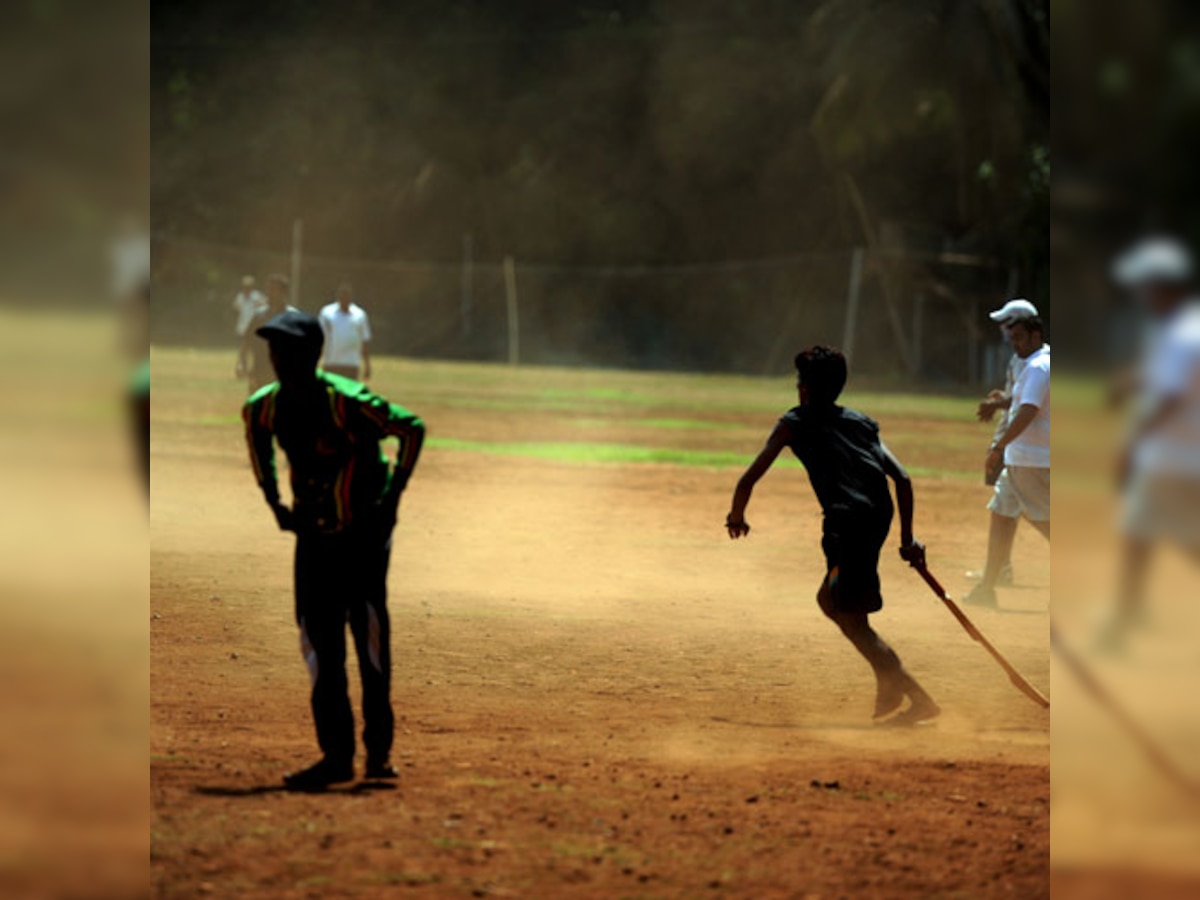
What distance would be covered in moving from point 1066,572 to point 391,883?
305cm

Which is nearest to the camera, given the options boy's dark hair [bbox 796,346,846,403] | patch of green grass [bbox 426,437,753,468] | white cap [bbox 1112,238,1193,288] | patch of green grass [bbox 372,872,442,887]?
white cap [bbox 1112,238,1193,288]

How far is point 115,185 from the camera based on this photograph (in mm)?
2699

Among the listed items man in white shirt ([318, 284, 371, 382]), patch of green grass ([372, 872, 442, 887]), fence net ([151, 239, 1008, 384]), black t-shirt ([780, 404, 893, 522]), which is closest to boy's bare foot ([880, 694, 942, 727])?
black t-shirt ([780, 404, 893, 522])

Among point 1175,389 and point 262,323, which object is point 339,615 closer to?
point 1175,389

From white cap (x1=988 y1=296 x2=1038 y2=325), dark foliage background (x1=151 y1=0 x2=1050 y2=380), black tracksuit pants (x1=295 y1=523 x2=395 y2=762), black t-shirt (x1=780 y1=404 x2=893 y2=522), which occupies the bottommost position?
black tracksuit pants (x1=295 y1=523 x2=395 y2=762)

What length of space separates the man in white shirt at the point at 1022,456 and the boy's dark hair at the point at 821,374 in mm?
2673

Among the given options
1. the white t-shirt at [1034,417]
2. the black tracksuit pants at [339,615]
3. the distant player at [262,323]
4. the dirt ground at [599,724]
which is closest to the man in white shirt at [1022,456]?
the white t-shirt at [1034,417]

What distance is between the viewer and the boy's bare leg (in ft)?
24.8

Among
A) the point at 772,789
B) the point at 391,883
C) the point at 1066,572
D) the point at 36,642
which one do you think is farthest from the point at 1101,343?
the point at 36,642

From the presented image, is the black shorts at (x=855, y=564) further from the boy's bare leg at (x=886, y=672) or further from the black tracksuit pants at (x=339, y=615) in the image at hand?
the black tracksuit pants at (x=339, y=615)

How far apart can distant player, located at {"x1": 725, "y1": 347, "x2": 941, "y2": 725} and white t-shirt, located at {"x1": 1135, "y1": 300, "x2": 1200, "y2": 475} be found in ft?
16.4

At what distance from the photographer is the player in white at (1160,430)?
2.10m

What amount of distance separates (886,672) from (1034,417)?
292cm

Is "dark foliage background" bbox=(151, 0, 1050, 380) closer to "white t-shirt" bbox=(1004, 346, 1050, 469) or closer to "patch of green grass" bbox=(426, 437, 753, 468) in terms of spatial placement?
"patch of green grass" bbox=(426, 437, 753, 468)
